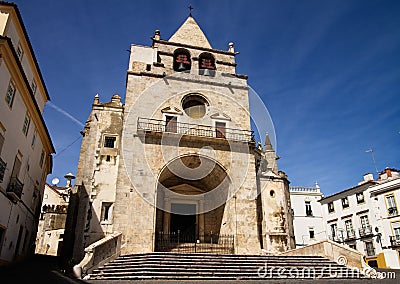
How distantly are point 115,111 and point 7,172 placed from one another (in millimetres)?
7788

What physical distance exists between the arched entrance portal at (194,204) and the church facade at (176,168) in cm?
6

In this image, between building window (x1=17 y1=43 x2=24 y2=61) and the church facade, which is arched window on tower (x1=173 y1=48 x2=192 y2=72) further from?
building window (x1=17 y1=43 x2=24 y2=61)

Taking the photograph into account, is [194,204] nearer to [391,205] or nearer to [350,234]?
[391,205]

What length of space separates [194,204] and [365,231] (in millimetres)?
18055

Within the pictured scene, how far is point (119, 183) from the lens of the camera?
16328mm

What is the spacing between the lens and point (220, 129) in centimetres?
1959

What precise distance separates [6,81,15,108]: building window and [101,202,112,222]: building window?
6.94 meters

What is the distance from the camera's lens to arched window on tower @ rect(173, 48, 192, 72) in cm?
2139

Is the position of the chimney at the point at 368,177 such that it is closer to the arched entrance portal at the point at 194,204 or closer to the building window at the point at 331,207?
the building window at the point at 331,207

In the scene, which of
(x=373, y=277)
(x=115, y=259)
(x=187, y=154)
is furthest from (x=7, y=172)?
(x=373, y=277)

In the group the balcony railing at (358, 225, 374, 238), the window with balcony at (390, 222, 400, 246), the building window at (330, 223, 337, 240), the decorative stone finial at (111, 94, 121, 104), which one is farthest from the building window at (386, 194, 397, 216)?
the decorative stone finial at (111, 94, 121, 104)

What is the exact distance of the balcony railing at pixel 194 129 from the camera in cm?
1828

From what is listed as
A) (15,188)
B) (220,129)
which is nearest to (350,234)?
(220,129)

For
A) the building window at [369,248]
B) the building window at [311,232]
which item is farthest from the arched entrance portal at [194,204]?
the building window at [311,232]
